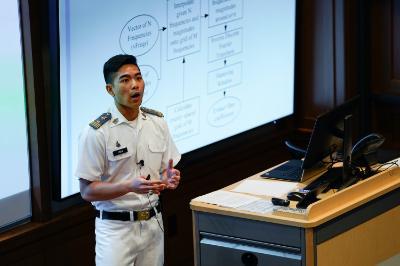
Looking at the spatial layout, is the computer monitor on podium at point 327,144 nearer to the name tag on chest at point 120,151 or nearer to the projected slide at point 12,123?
the name tag on chest at point 120,151

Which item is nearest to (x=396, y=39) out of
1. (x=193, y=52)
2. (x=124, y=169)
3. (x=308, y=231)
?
(x=193, y=52)

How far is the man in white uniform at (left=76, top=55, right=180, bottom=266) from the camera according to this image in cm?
370

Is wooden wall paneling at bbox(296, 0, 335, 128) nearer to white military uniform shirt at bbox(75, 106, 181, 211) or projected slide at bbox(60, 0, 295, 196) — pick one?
projected slide at bbox(60, 0, 295, 196)

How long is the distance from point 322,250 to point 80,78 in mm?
1448

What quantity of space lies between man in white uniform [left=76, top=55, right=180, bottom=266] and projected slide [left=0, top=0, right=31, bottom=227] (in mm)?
515

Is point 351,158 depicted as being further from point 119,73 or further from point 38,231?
point 38,231

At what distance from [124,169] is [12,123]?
2.13ft

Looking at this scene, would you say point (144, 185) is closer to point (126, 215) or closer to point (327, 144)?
point (126, 215)

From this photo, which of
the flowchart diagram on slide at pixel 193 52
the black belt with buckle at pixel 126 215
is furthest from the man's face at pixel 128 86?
→ the flowchart diagram on slide at pixel 193 52

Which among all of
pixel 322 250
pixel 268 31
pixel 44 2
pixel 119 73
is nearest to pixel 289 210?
pixel 322 250

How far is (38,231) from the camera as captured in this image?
424 cm

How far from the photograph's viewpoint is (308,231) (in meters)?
3.72

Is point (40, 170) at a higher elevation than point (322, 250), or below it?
higher

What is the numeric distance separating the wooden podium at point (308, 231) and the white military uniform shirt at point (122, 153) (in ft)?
0.98
